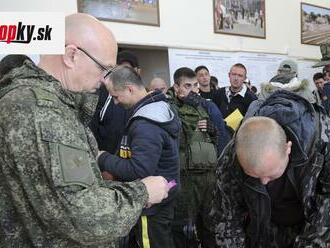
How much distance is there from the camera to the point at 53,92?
1.00 meters

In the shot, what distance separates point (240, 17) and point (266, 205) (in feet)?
17.4

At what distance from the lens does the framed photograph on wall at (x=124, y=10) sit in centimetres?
446

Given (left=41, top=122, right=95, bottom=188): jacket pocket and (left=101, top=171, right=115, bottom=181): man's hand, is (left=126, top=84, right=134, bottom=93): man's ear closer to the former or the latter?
(left=101, top=171, right=115, bottom=181): man's hand

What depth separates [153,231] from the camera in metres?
2.07

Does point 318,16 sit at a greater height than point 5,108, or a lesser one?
greater

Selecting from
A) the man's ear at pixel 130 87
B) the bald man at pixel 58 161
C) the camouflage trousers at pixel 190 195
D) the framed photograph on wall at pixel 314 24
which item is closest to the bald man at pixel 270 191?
the bald man at pixel 58 161

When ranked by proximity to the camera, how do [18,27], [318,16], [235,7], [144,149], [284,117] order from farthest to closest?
1. [318,16]
2. [235,7]
3. [144,149]
4. [284,117]
5. [18,27]

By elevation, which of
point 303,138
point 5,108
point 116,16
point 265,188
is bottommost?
point 265,188

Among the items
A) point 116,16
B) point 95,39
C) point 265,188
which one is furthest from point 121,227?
point 116,16

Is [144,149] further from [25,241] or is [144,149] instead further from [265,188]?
[25,241]

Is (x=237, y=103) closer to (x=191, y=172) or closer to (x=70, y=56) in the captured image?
(x=191, y=172)

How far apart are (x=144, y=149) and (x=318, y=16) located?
7.10 m

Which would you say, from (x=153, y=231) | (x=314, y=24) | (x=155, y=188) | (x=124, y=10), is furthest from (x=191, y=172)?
(x=314, y=24)

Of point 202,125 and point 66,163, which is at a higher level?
point 66,163
